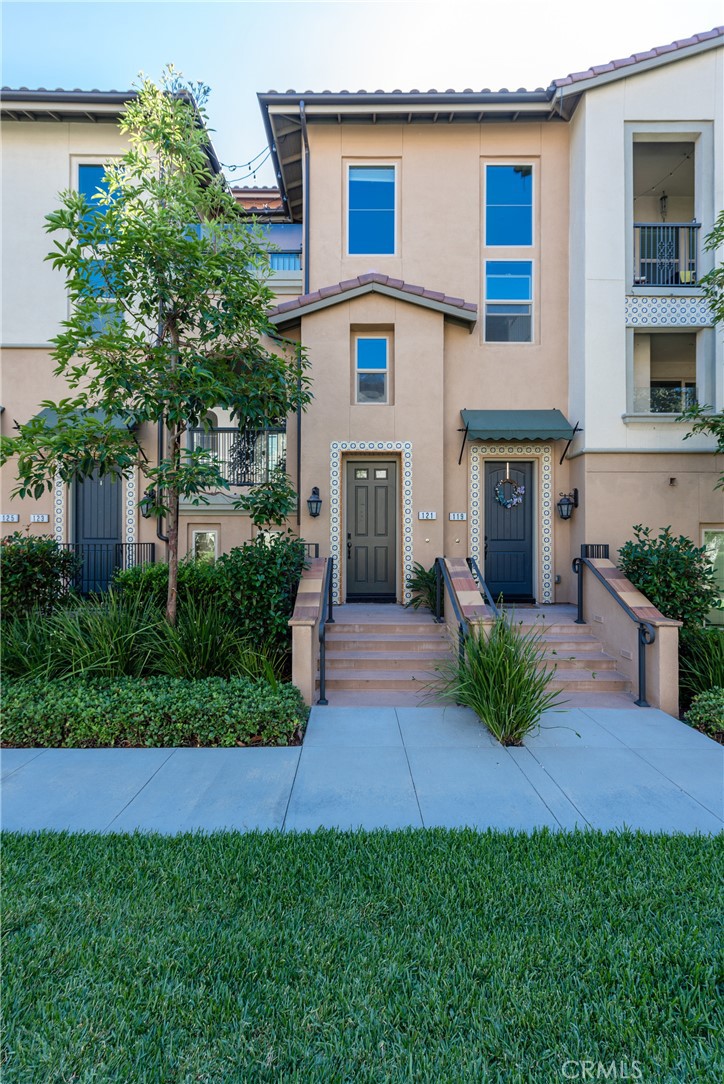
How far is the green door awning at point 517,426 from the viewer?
32.8 ft

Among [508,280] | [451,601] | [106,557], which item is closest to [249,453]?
[106,557]

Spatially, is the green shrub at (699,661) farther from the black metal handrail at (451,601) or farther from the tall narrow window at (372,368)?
the tall narrow window at (372,368)

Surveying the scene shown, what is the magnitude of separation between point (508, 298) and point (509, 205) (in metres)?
1.82

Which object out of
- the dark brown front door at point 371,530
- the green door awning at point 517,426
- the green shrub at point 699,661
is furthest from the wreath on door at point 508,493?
the green shrub at point 699,661

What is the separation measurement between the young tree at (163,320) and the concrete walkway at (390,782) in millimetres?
2637

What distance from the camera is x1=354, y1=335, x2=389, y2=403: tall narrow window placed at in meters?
10.4

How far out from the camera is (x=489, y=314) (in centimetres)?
1080

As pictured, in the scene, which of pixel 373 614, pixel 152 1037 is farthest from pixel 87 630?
pixel 152 1037

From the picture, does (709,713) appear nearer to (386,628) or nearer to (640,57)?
(386,628)

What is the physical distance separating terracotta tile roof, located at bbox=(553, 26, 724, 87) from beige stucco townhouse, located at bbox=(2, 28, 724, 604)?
35 millimetres

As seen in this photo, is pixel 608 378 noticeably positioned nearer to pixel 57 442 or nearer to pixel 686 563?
pixel 686 563

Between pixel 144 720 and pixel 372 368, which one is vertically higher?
pixel 372 368

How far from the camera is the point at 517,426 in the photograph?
10.0 m
